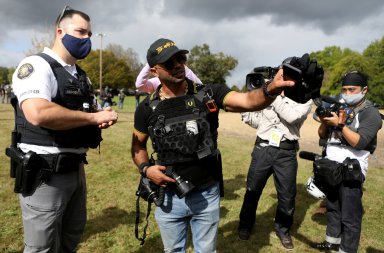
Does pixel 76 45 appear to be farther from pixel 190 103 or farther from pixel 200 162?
pixel 200 162

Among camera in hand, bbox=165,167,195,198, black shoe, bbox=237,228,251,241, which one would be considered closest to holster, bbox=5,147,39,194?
camera in hand, bbox=165,167,195,198

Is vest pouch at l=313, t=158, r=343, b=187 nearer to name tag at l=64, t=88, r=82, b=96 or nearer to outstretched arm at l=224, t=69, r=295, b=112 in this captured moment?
outstretched arm at l=224, t=69, r=295, b=112

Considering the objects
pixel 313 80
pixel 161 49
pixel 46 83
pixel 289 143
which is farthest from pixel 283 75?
pixel 289 143

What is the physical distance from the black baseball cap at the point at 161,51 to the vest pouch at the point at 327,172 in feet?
7.57

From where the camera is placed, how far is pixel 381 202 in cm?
605

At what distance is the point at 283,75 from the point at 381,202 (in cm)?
557

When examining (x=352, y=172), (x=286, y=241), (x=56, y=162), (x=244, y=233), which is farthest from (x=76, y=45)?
(x=286, y=241)

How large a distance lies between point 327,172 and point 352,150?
0.40 meters

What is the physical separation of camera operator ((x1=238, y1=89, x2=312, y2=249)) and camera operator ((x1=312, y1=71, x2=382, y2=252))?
527 millimetres

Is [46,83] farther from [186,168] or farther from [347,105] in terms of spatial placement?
[347,105]

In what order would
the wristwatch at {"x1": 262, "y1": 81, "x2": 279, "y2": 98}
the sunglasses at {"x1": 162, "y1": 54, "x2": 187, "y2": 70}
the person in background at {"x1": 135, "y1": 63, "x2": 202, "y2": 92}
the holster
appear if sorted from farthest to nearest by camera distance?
the person in background at {"x1": 135, "y1": 63, "x2": 202, "y2": 92} < the sunglasses at {"x1": 162, "y1": 54, "x2": 187, "y2": 70} < the holster < the wristwatch at {"x1": 262, "y1": 81, "x2": 279, "y2": 98}

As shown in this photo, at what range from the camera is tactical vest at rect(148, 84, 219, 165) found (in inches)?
96.1

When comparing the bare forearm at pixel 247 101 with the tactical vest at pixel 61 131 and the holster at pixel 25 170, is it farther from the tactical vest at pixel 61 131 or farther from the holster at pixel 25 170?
the holster at pixel 25 170

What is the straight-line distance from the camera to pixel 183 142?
2439mm
